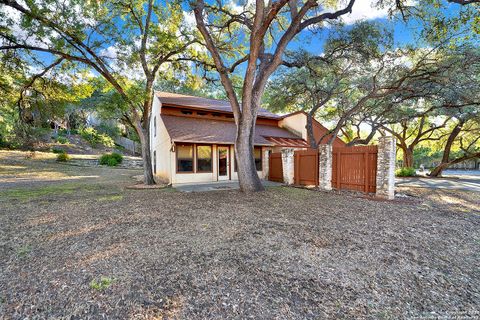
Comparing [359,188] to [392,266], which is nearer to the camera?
[392,266]

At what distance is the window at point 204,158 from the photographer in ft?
40.4

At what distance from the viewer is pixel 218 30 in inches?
423

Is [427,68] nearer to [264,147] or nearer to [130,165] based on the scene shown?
[264,147]

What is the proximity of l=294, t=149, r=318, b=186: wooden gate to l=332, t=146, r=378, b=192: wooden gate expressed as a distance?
1053 mm

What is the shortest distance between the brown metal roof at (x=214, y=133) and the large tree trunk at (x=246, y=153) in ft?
10.6

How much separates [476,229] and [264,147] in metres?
10.4

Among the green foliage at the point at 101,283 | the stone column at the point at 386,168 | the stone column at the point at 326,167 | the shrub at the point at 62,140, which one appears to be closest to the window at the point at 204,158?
the stone column at the point at 326,167

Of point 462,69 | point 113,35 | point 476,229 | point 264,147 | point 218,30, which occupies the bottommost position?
point 476,229

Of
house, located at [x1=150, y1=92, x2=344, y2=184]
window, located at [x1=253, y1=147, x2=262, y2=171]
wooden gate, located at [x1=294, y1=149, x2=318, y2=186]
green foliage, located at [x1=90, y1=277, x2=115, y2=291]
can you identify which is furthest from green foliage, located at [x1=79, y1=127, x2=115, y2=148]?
green foliage, located at [x1=90, y1=277, x2=115, y2=291]

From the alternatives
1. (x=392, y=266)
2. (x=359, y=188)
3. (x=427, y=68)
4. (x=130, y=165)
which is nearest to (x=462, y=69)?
(x=427, y=68)

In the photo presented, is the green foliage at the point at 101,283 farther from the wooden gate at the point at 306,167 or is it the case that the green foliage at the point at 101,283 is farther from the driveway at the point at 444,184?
the driveway at the point at 444,184

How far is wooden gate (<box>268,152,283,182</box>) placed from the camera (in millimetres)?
12741

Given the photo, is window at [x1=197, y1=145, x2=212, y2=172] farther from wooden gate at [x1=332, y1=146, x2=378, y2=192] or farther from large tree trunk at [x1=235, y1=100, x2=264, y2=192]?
wooden gate at [x1=332, y1=146, x2=378, y2=192]

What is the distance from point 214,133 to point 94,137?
856 inches
